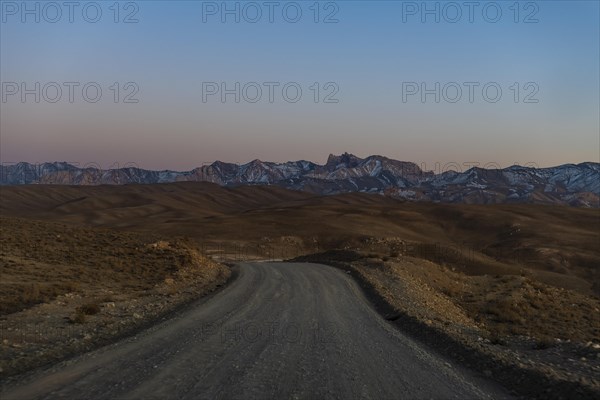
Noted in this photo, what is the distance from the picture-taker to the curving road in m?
8.41

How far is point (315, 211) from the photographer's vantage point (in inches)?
5650

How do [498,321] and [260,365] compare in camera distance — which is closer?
[260,365]

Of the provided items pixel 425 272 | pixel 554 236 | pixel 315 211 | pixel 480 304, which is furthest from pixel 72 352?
pixel 315 211

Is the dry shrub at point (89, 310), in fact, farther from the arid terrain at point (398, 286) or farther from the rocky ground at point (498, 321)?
the rocky ground at point (498, 321)

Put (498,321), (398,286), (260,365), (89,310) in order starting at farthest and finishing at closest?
(398,286) < (498,321) < (89,310) < (260,365)

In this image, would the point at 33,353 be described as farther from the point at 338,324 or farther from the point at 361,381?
the point at 338,324

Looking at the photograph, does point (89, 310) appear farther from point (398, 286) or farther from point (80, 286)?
point (398, 286)

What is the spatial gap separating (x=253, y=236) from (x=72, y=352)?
259ft

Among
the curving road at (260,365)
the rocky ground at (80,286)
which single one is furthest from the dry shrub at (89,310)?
the curving road at (260,365)

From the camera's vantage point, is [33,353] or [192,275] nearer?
[33,353]

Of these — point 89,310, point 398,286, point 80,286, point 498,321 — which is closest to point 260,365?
point 89,310

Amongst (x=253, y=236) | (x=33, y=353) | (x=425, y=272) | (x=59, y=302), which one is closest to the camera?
(x=33, y=353)

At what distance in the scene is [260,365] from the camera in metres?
10.1

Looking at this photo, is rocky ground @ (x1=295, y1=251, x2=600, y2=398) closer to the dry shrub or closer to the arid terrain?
the arid terrain
